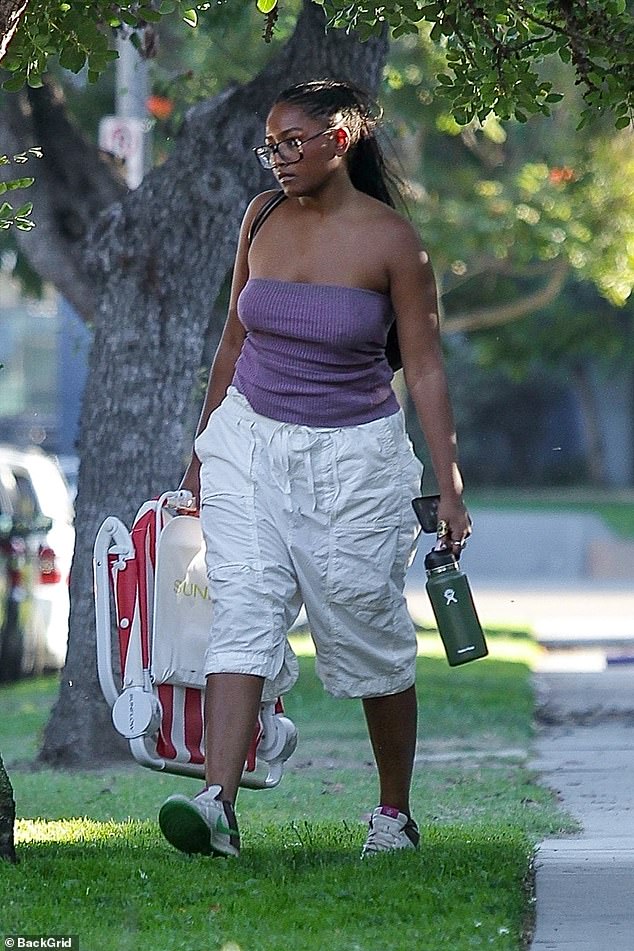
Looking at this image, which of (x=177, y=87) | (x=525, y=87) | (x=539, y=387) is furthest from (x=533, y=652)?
(x=539, y=387)

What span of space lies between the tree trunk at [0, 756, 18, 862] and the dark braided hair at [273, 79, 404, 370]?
1452 mm

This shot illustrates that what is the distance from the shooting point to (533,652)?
13742mm

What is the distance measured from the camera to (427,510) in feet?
14.6

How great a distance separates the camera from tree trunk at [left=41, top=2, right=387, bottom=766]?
7.57m

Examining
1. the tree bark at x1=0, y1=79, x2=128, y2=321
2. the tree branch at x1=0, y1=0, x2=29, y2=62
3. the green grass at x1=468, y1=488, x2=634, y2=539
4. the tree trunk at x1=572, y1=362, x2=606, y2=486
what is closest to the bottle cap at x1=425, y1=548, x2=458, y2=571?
the tree branch at x1=0, y1=0, x2=29, y2=62

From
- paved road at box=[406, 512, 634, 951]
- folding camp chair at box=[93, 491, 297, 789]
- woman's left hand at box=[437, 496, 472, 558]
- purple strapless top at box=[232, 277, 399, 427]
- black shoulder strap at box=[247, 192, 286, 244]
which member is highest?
black shoulder strap at box=[247, 192, 286, 244]

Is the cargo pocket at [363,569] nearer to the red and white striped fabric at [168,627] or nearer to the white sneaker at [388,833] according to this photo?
the red and white striped fabric at [168,627]

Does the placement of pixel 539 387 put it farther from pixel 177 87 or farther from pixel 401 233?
pixel 401 233

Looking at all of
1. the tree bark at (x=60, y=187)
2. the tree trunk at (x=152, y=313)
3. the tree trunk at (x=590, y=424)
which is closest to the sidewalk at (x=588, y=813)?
the tree trunk at (x=152, y=313)

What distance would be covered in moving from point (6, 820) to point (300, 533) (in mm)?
1009

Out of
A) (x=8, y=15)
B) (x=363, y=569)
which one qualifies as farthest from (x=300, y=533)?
(x=8, y=15)

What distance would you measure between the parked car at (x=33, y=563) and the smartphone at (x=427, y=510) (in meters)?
7.23

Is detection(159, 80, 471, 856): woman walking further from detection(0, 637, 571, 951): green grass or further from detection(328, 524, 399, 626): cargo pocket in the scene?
detection(0, 637, 571, 951): green grass

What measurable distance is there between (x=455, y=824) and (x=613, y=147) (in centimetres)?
1176
